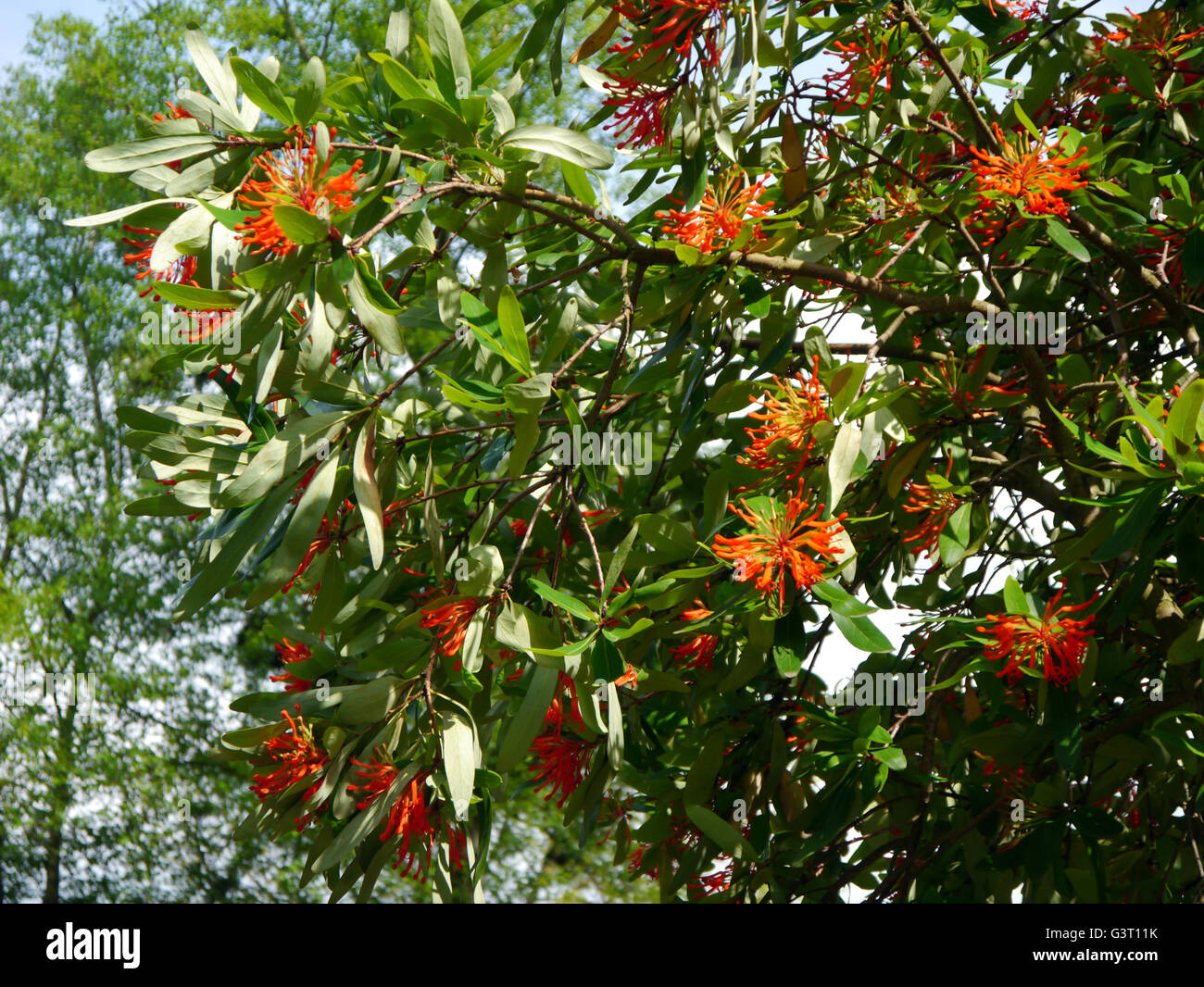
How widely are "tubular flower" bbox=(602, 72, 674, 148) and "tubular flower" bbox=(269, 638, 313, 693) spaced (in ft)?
4.13

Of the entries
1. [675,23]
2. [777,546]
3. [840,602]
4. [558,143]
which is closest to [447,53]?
[558,143]

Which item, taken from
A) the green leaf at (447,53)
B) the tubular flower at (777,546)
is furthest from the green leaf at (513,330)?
the tubular flower at (777,546)

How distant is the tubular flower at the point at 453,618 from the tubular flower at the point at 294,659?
1.85ft

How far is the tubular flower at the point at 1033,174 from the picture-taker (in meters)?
2.07

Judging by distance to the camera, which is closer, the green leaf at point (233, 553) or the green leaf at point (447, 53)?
the green leaf at point (233, 553)

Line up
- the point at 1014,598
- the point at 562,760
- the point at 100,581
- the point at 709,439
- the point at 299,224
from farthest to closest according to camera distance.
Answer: the point at 100,581
the point at 709,439
the point at 562,760
the point at 1014,598
the point at 299,224

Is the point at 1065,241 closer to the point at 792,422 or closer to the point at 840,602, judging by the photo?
the point at 792,422

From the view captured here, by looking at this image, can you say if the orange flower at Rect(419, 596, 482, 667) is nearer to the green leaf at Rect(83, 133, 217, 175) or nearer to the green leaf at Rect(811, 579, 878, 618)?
the green leaf at Rect(811, 579, 878, 618)

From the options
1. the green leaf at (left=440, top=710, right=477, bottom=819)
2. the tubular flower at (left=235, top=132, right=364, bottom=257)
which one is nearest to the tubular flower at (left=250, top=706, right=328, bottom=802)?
the green leaf at (left=440, top=710, right=477, bottom=819)

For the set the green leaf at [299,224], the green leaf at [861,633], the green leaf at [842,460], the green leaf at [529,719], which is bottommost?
the green leaf at [529,719]

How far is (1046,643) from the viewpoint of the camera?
2051 mm

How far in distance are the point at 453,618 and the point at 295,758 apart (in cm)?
41

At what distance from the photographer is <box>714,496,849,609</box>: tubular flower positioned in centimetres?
170

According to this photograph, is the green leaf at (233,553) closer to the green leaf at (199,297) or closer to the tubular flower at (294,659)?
the green leaf at (199,297)
